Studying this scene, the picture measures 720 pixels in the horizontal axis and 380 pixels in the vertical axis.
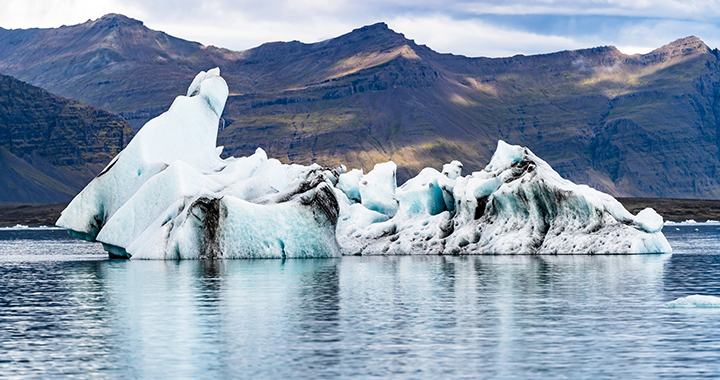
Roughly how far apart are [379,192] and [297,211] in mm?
15045

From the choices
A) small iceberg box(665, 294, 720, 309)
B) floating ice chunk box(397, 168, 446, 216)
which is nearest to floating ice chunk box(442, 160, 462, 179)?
floating ice chunk box(397, 168, 446, 216)

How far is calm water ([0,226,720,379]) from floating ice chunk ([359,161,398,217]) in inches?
742

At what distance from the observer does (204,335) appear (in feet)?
75.6

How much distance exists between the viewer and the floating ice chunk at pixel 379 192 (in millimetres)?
62719

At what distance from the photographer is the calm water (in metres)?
18.7

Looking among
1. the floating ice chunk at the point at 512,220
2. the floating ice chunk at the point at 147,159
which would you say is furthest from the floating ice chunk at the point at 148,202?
the floating ice chunk at the point at 512,220

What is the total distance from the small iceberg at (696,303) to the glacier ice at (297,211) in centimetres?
2302

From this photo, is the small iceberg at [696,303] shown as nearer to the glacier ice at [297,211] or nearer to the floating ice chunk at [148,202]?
the glacier ice at [297,211]

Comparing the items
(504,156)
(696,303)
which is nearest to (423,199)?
(504,156)

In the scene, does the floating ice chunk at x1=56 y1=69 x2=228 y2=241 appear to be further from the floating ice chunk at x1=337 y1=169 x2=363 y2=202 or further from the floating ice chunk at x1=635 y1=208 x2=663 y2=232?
the floating ice chunk at x1=635 y1=208 x2=663 y2=232

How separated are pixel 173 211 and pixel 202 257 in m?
2.86

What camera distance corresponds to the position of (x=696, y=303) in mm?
27656

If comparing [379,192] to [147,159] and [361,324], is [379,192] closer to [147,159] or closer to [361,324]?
[147,159]

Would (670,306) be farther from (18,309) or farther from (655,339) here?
(18,309)
